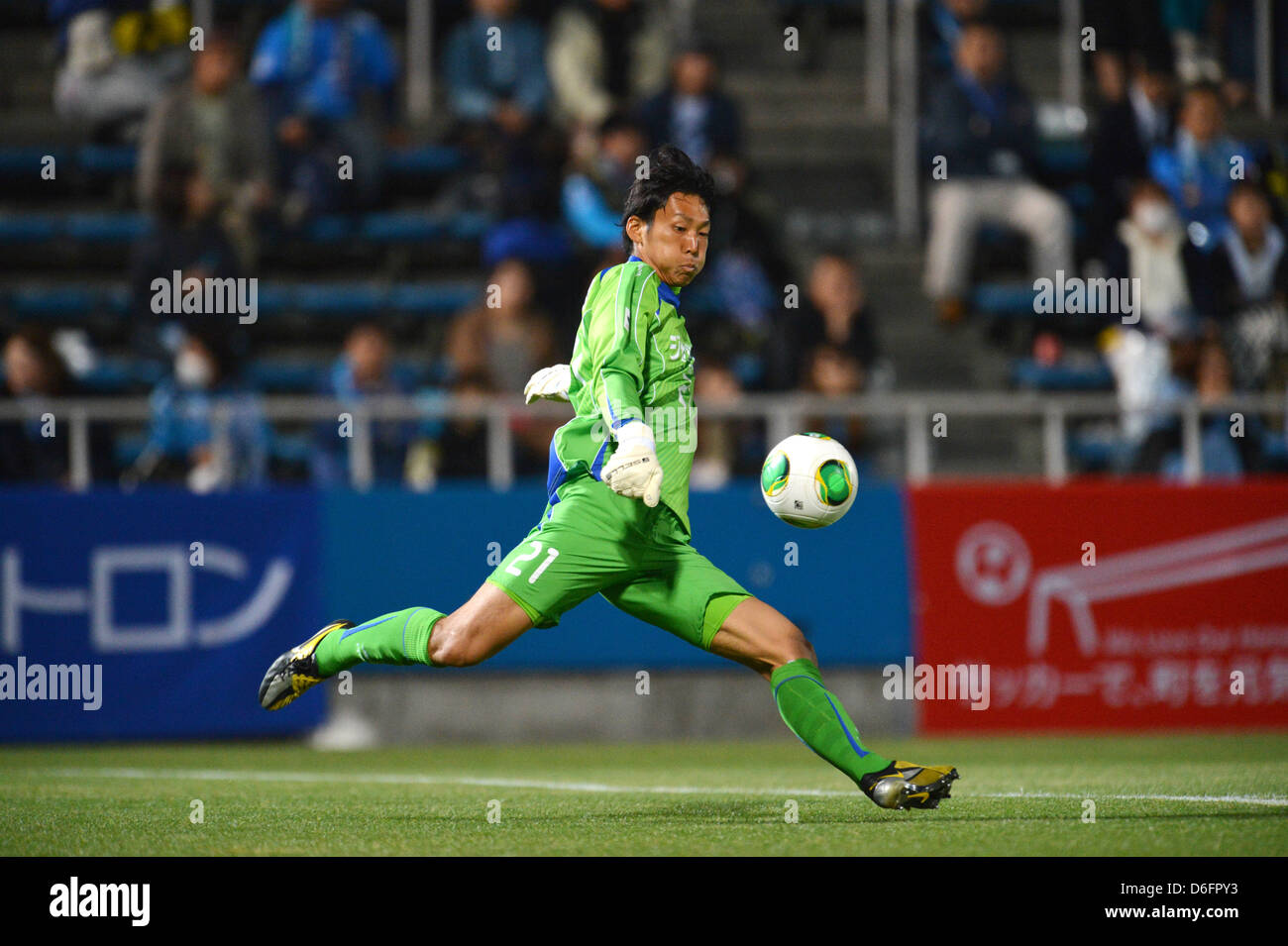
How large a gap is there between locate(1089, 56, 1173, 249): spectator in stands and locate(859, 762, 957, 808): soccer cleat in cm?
971

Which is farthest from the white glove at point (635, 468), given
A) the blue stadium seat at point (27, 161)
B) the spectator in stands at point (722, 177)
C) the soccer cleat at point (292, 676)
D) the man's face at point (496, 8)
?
the blue stadium seat at point (27, 161)

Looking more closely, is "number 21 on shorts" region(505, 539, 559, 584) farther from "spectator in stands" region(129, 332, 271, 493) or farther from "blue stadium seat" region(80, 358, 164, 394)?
"blue stadium seat" region(80, 358, 164, 394)

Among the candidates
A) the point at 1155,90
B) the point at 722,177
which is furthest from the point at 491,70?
the point at 1155,90

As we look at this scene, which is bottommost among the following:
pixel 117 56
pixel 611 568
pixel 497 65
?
pixel 611 568

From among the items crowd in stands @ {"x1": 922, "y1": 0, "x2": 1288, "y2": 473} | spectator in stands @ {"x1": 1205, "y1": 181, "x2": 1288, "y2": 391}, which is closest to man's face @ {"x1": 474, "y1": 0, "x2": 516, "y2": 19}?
crowd in stands @ {"x1": 922, "y1": 0, "x2": 1288, "y2": 473}

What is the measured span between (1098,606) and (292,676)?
7.01 m

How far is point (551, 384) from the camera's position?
7.12 meters

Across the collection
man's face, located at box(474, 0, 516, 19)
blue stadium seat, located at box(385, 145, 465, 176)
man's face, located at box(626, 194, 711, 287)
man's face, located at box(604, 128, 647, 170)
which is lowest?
man's face, located at box(626, 194, 711, 287)

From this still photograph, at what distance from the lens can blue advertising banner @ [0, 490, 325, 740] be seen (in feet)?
38.8

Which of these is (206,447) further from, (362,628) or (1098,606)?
(1098,606)

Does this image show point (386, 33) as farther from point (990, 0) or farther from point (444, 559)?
point (444, 559)

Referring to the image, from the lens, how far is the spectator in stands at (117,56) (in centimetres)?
1595
